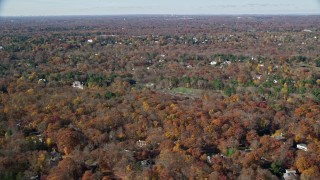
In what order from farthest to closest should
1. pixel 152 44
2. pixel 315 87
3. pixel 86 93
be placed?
pixel 152 44, pixel 315 87, pixel 86 93

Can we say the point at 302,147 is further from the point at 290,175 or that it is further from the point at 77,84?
the point at 77,84

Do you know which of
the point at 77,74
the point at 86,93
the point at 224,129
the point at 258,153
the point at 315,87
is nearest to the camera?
the point at 258,153

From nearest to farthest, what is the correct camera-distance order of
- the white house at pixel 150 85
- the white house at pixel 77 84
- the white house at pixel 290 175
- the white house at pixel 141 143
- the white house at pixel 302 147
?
the white house at pixel 290 175, the white house at pixel 302 147, the white house at pixel 141 143, the white house at pixel 77 84, the white house at pixel 150 85

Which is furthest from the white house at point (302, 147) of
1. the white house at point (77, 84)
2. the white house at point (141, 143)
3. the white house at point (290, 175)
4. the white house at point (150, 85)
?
the white house at point (77, 84)

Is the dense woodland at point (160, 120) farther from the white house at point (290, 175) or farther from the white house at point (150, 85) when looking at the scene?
the white house at point (150, 85)

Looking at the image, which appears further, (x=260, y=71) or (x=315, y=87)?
(x=260, y=71)

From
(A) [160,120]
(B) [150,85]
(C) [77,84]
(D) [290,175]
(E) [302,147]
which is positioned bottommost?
(B) [150,85]

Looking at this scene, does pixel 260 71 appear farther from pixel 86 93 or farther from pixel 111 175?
pixel 111 175

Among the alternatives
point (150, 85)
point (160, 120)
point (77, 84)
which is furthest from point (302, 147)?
point (77, 84)

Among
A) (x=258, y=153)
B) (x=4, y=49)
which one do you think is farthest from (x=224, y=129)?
(x=4, y=49)
